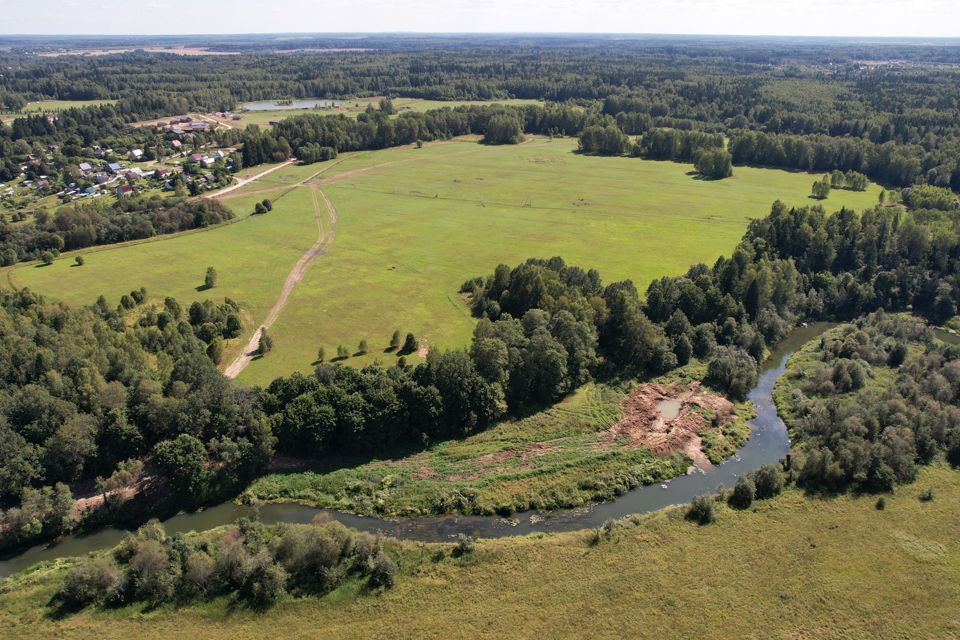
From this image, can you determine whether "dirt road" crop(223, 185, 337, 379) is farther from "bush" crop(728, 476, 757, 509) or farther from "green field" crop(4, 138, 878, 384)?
"bush" crop(728, 476, 757, 509)

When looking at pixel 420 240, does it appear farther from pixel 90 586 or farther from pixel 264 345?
pixel 90 586

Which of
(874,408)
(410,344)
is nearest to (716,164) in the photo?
(874,408)

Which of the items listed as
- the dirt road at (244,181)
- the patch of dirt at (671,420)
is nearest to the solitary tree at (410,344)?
the patch of dirt at (671,420)

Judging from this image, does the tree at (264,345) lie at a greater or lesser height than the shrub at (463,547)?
greater

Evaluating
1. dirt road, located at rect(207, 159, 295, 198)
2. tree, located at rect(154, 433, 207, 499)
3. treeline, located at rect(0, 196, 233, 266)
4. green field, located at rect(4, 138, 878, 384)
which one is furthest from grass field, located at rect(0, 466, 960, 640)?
dirt road, located at rect(207, 159, 295, 198)

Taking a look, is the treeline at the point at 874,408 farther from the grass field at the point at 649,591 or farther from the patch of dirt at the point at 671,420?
the patch of dirt at the point at 671,420
